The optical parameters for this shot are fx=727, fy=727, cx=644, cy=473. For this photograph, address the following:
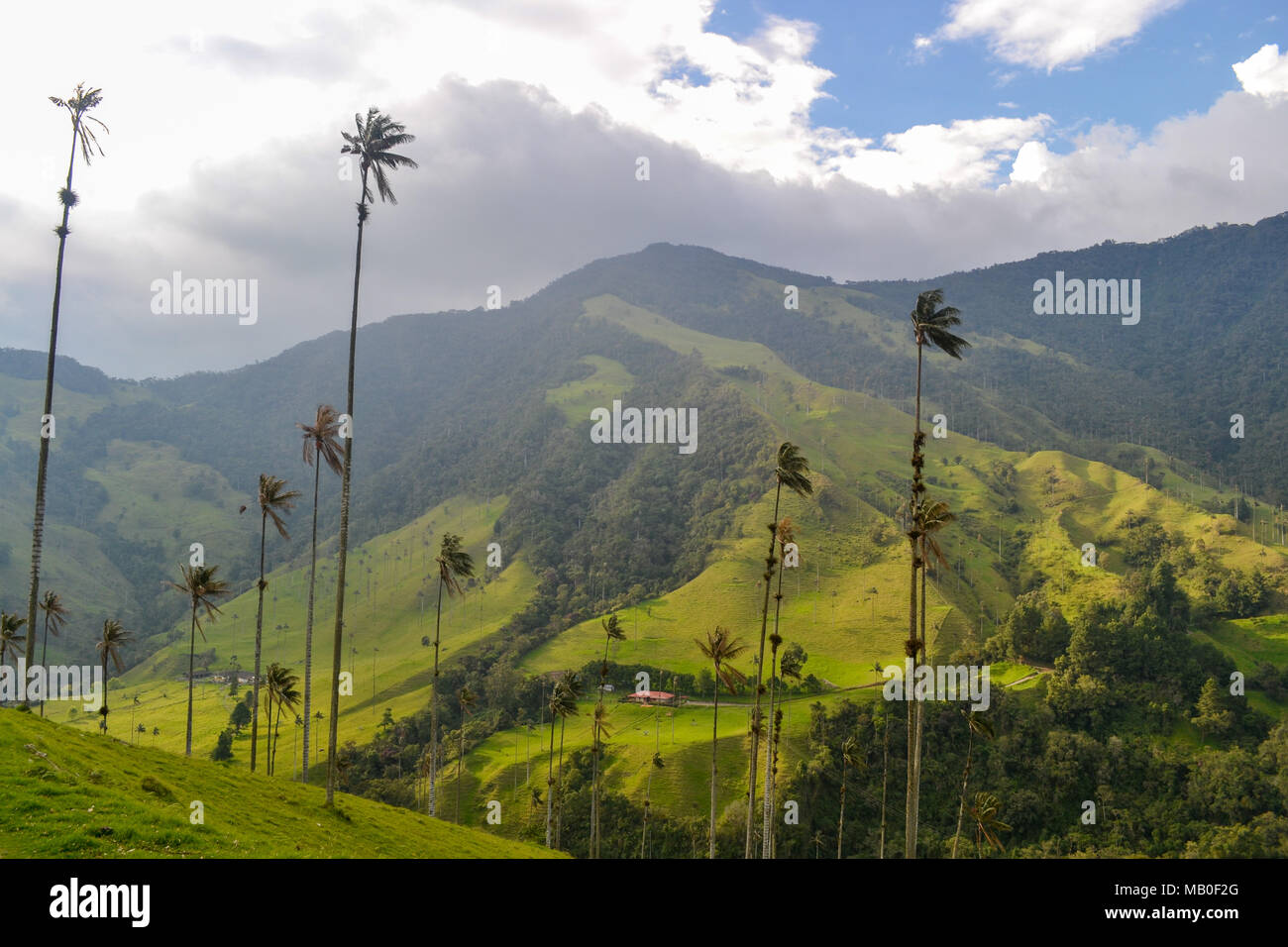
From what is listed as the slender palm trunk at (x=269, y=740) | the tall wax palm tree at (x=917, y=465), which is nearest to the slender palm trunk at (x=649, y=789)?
the slender palm trunk at (x=269, y=740)

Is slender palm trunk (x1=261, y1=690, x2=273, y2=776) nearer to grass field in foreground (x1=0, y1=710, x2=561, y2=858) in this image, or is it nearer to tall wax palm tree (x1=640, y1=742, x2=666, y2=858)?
grass field in foreground (x1=0, y1=710, x2=561, y2=858)

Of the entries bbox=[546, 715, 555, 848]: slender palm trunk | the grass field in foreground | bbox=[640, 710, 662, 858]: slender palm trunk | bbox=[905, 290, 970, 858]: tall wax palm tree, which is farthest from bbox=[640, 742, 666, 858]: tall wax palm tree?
bbox=[905, 290, 970, 858]: tall wax palm tree

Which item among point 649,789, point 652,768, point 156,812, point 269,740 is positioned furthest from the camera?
point 652,768

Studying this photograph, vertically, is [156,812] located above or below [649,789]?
above

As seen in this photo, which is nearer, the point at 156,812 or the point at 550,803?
the point at 156,812

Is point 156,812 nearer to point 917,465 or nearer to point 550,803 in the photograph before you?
point 917,465

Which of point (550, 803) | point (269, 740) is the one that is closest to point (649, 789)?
point (550, 803)

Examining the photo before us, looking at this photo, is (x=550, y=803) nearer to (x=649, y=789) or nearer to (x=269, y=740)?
(x=649, y=789)

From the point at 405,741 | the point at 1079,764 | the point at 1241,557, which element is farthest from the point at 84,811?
the point at 1241,557

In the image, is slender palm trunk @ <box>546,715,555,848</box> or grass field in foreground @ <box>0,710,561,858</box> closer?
grass field in foreground @ <box>0,710,561,858</box>

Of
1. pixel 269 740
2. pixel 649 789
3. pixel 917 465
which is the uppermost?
pixel 917 465

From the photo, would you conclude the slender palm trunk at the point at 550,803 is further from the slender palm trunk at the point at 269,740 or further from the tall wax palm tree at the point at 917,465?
the tall wax palm tree at the point at 917,465

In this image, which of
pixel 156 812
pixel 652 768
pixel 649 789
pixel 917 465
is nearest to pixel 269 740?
pixel 649 789

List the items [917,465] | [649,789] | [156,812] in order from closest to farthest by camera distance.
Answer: [156,812] < [917,465] < [649,789]
